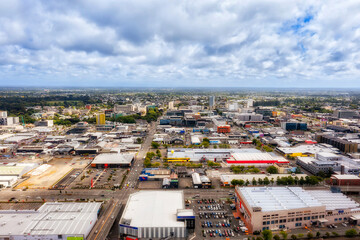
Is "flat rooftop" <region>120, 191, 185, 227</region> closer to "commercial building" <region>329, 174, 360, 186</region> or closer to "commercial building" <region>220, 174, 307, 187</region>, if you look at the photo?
"commercial building" <region>220, 174, 307, 187</region>

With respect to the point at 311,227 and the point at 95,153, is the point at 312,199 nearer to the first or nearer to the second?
the point at 311,227

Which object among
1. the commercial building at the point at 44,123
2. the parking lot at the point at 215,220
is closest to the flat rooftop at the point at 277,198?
the parking lot at the point at 215,220

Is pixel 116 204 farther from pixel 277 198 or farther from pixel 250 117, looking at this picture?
pixel 250 117

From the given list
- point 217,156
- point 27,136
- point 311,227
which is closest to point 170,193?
point 311,227

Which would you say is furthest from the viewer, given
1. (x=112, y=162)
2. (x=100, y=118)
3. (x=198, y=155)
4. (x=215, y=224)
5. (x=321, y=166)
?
(x=100, y=118)

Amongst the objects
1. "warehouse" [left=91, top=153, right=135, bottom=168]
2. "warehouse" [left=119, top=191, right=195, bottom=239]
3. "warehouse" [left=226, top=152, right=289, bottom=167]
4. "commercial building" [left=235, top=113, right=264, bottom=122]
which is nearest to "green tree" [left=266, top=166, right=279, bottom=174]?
"warehouse" [left=226, top=152, right=289, bottom=167]

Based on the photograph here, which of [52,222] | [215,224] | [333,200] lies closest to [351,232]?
[333,200]
